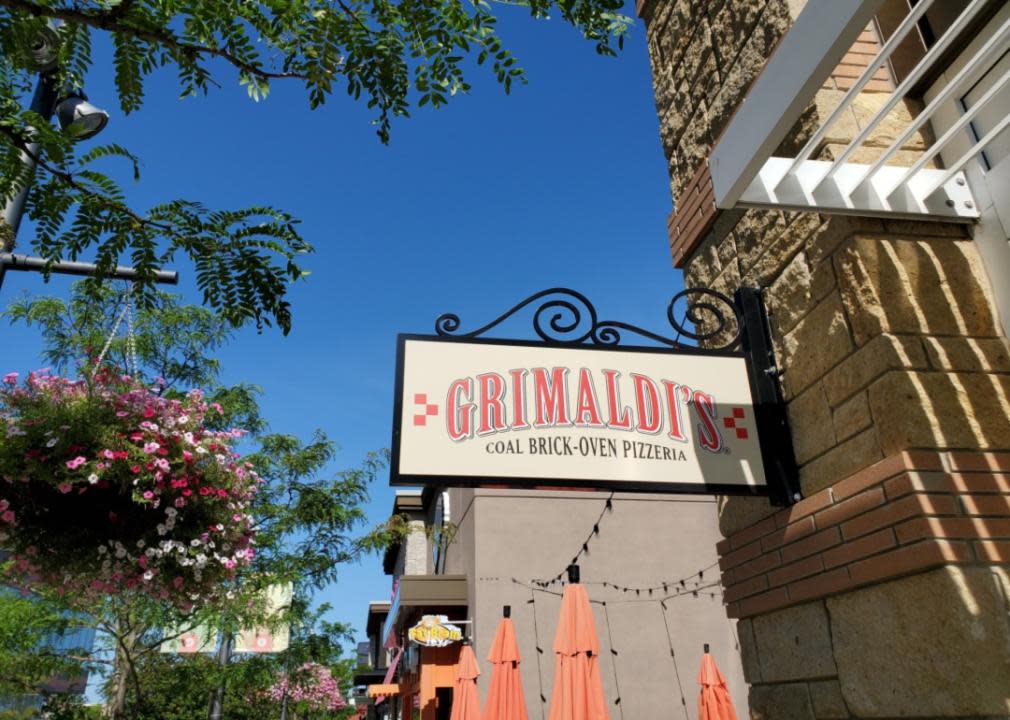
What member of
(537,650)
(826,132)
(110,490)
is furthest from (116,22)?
(537,650)

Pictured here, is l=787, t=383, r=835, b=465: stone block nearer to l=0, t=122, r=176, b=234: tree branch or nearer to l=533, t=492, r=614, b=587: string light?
l=0, t=122, r=176, b=234: tree branch

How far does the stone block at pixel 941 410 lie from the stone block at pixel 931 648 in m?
0.49

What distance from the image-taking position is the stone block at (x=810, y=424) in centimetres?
305

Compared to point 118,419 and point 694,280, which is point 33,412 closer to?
point 118,419

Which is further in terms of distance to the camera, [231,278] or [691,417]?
[231,278]

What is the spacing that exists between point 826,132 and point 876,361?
897 mm

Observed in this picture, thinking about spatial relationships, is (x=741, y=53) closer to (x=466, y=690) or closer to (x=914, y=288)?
(x=914, y=288)

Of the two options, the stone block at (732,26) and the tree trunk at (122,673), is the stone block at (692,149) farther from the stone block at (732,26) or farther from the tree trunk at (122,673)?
the tree trunk at (122,673)

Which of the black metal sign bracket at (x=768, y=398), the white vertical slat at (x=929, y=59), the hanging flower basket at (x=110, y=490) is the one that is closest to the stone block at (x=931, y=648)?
the black metal sign bracket at (x=768, y=398)

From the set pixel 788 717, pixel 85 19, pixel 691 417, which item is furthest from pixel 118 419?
pixel 788 717

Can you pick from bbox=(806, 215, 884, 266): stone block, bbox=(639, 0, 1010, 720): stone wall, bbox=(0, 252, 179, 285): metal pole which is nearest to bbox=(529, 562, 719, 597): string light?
bbox=(639, 0, 1010, 720): stone wall

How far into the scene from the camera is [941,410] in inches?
103

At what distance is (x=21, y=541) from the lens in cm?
351

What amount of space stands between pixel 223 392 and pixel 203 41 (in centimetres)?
844
